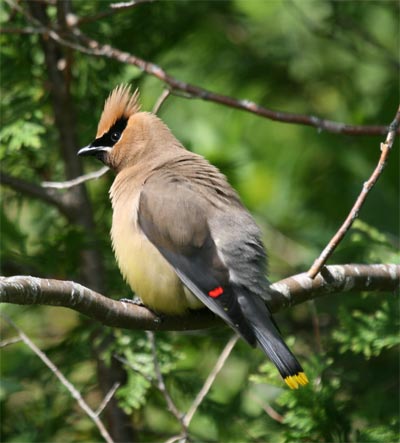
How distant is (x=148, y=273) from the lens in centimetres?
484

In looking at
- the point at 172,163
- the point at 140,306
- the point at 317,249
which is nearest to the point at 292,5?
the point at 317,249

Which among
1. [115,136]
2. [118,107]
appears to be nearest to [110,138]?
[115,136]

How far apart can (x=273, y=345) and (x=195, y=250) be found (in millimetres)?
578

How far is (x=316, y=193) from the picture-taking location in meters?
7.13

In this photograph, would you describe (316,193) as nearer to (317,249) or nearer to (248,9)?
(317,249)

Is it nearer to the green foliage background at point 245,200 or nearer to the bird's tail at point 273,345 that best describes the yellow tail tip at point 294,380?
the bird's tail at point 273,345

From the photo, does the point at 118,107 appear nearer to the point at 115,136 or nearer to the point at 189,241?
the point at 115,136

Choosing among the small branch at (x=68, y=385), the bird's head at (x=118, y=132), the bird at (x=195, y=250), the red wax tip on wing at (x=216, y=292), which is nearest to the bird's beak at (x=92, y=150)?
the bird's head at (x=118, y=132)

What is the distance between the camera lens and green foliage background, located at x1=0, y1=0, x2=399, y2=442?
18.8 feet

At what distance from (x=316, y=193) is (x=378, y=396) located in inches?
70.9

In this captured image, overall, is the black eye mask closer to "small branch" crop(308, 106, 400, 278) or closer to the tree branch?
the tree branch

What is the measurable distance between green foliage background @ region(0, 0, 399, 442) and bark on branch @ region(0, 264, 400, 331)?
52 centimetres

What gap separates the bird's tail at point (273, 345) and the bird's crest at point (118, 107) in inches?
64.0

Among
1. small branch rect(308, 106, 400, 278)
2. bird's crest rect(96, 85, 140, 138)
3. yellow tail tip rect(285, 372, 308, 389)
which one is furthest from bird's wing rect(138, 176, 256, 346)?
bird's crest rect(96, 85, 140, 138)
